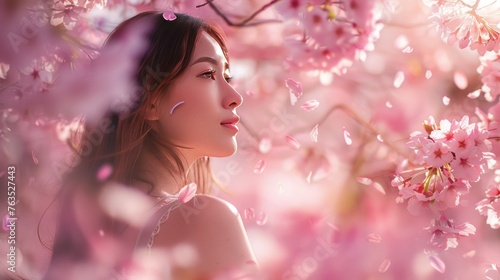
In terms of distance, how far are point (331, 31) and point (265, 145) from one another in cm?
59

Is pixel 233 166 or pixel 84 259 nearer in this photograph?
Result: pixel 84 259

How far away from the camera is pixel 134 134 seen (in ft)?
4.94

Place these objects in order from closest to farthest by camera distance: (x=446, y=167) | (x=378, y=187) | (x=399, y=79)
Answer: (x=446, y=167) → (x=378, y=187) → (x=399, y=79)

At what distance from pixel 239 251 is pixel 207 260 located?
0.07m

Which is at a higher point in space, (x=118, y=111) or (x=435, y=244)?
(x=118, y=111)

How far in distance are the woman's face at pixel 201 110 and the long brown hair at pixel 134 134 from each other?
0.08 feet

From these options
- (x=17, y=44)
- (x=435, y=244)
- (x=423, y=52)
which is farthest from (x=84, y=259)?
(x=423, y=52)

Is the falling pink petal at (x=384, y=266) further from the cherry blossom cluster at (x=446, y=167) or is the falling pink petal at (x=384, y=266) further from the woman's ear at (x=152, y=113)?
the woman's ear at (x=152, y=113)

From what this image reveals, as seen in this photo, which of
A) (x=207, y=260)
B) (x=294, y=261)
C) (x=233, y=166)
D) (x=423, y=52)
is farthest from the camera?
(x=423, y=52)

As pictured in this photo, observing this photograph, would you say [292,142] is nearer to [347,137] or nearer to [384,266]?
[347,137]

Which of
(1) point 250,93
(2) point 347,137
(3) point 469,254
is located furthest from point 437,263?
(1) point 250,93

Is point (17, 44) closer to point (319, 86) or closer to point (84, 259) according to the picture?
point (84, 259)

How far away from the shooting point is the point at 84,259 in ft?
4.89

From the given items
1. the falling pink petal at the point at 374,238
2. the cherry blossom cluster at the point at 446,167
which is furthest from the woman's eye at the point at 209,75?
the falling pink petal at the point at 374,238
